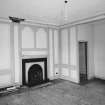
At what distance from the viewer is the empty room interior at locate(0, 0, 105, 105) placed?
3244 mm

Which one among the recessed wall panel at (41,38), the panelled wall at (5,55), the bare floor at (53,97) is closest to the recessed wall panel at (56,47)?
the recessed wall panel at (41,38)

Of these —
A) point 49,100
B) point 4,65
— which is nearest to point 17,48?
point 4,65

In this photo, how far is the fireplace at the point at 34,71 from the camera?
15.2ft

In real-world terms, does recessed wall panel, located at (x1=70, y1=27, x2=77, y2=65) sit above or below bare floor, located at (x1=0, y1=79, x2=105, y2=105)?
above

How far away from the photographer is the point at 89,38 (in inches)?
213

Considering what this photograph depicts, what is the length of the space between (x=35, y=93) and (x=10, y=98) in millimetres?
854

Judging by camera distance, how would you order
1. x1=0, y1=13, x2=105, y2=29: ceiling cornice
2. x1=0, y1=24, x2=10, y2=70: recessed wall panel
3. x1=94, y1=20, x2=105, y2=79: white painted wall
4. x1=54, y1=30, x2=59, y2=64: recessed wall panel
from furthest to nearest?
1. x1=54, y1=30, x2=59, y2=64: recessed wall panel
2. x1=94, y1=20, x2=105, y2=79: white painted wall
3. x1=0, y1=24, x2=10, y2=70: recessed wall panel
4. x1=0, y1=13, x2=105, y2=29: ceiling cornice

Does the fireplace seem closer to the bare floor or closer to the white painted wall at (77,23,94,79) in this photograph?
the bare floor

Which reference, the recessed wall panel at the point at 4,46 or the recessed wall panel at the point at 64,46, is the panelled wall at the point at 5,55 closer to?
the recessed wall panel at the point at 4,46

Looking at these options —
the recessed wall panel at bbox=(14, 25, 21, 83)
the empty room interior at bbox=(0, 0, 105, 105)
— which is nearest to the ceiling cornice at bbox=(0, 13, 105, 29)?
the empty room interior at bbox=(0, 0, 105, 105)

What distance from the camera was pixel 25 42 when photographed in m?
4.67

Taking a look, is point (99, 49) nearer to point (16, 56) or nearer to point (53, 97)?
point (53, 97)

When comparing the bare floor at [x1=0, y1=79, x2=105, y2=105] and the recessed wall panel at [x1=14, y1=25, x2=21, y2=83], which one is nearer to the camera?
the bare floor at [x1=0, y1=79, x2=105, y2=105]

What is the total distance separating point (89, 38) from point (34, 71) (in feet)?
10.5
